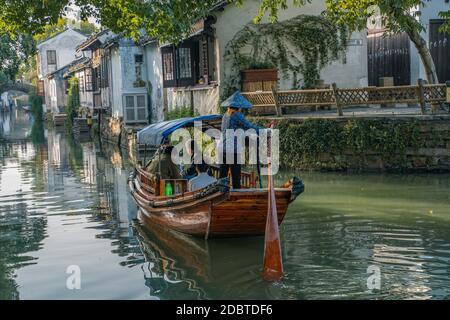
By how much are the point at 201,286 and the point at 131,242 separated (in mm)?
3507

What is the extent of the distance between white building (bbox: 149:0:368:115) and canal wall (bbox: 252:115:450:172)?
631cm

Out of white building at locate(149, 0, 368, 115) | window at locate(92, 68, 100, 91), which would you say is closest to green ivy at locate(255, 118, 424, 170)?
white building at locate(149, 0, 368, 115)

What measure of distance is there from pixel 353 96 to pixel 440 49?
22.1 feet

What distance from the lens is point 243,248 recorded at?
11.8 metres

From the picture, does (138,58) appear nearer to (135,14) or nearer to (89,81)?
(89,81)

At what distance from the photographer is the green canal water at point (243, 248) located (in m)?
9.38

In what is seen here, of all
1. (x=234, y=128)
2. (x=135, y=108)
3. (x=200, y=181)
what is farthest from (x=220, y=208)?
(x=135, y=108)

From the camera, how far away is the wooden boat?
36.7ft

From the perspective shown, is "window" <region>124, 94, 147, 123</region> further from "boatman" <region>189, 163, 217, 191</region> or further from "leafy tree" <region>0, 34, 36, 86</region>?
"boatman" <region>189, 163, 217, 191</region>

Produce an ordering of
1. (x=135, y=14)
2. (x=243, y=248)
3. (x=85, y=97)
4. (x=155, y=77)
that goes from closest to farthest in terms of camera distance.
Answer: (x=243, y=248), (x=135, y=14), (x=155, y=77), (x=85, y=97)

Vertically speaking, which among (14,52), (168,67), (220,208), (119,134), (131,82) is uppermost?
(14,52)

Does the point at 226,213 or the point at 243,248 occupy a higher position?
the point at 226,213

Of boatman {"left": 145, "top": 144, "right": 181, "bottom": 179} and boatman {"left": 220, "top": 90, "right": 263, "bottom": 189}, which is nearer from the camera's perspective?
boatman {"left": 220, "top": 90, "right": 263, "bottom": 189}

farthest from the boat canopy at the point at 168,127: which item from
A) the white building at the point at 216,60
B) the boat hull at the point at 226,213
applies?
the white building at the point at 216,60
